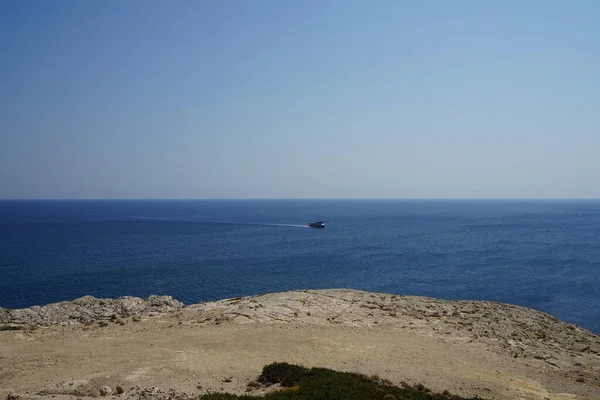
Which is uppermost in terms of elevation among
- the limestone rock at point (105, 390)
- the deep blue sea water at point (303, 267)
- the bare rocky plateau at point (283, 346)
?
the limestone rock at point (105, 390)

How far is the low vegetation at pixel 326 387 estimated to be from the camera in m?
18.2

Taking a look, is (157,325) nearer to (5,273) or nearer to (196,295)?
(196,295)

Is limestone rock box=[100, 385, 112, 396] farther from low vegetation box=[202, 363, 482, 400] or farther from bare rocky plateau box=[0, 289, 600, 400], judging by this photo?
low vegetation box=[202, 363, 482, 400]

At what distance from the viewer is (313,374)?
823 inches

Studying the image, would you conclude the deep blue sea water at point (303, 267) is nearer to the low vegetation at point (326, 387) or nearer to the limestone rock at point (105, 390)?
the limestone rock at point (105, 390)

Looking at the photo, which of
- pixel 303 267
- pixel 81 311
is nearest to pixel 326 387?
pixel 81 311

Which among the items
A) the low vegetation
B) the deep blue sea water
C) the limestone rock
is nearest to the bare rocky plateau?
the limestone rock

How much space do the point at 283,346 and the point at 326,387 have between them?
906 centimetres

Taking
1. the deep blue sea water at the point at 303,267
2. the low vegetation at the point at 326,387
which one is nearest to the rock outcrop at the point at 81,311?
the low vegetation at the point at 326,387

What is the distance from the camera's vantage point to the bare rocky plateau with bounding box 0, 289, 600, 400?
21344 millimetres

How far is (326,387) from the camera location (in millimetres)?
18891

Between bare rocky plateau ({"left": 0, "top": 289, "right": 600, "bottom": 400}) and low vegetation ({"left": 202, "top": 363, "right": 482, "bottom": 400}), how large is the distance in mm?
1097

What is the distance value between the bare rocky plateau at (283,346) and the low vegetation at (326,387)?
1.10 metres

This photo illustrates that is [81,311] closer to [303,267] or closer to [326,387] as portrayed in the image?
[326,387]
